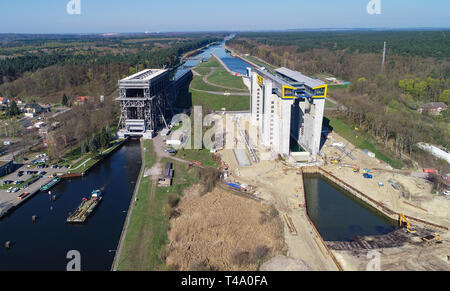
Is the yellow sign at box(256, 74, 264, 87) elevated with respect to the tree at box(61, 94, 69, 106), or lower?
elevated

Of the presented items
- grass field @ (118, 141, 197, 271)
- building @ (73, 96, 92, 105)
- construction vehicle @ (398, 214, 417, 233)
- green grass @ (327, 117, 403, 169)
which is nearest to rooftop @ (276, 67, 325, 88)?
green grass @ (327, 117, 403, 169)

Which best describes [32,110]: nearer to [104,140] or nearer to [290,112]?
[104,140]

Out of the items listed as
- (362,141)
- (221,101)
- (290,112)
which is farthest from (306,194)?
(221,101)

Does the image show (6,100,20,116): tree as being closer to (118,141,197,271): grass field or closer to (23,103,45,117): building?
(23,103,45,117): building

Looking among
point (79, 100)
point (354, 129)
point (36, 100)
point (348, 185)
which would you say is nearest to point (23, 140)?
point (79, 100)

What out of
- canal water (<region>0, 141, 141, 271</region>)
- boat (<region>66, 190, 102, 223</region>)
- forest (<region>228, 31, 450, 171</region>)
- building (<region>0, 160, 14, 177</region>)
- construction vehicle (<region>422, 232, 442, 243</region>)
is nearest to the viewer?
canal water (<region>0, 141, 141, 271</region>)

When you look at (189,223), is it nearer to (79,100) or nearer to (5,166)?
(5,166)

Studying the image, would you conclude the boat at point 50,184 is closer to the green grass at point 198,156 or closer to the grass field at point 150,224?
the grass field at point 150,224

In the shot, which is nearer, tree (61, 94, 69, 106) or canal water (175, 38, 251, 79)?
tree (61, 94, 69, 106)
